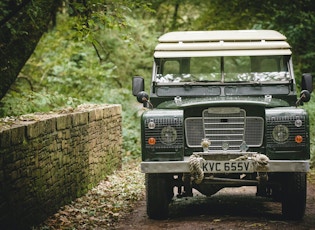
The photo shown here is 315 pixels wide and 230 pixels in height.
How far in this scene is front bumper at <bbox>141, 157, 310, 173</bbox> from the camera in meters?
6.94

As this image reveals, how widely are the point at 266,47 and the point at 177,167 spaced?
2526 millimetres

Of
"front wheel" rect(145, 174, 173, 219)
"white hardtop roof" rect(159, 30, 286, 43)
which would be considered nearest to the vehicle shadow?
"front wheel" rect(145, 174, 173, 219)

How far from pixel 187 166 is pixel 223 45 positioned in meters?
2.30

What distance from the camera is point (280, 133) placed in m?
7.09

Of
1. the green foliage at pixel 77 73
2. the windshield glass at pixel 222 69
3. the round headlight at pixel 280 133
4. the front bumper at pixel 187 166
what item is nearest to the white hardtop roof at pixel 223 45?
the windshield glass at pixel 222 69

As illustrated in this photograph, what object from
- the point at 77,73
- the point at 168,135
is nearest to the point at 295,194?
the point at 168,135

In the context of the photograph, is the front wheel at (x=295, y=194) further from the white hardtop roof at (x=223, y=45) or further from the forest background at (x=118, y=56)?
the forest background at (x=118, y=56)

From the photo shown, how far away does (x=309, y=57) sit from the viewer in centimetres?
1496

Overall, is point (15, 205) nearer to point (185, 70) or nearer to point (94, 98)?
point (185, 70)

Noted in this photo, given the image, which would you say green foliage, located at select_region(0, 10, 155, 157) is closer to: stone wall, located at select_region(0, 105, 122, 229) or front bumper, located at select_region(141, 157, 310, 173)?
stone wall, located at select_region(0, 105, 122, 229)

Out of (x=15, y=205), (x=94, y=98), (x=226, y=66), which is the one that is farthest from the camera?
(x=94, y=98)

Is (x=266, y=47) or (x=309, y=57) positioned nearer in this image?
(x=266, y=47)

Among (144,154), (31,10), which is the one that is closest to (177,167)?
(144,154)

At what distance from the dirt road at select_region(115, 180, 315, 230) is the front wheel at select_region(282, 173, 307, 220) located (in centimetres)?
15
